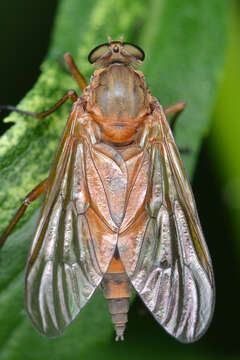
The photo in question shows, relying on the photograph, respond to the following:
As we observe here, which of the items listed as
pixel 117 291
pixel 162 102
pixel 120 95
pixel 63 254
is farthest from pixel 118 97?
pixel 117 291

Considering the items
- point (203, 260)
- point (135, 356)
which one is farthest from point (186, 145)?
point (135, 356)

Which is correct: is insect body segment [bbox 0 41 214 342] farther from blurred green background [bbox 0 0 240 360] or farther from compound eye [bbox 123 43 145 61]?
compound eye [bbox 123 43 145 61]

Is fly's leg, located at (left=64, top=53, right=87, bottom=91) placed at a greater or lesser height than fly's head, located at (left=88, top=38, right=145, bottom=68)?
lesser

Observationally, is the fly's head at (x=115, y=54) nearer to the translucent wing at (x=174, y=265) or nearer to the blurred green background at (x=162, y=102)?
the blurred green background at (x=162, y=102)

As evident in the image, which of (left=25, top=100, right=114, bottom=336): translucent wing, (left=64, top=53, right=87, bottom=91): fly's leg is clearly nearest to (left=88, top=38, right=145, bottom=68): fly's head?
(left=64, top=53, right=87, bottom=91): fly's leg

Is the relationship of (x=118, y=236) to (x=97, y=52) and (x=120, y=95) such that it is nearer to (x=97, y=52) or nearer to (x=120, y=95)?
(x=120, y=95)
